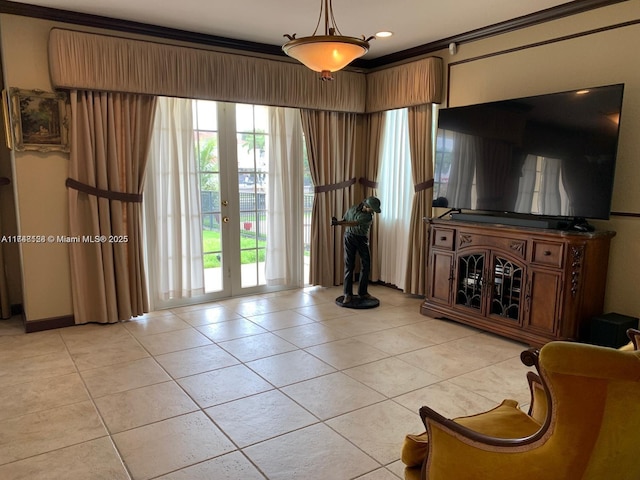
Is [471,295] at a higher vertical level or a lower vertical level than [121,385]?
higher

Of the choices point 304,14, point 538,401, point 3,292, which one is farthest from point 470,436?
point 3,292

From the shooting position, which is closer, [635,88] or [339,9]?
[635,88]

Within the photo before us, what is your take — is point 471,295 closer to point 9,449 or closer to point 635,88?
point 635,88

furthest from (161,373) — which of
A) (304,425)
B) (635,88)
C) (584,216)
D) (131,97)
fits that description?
(635,88)

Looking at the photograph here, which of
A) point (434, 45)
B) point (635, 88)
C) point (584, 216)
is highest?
point (434, 45)

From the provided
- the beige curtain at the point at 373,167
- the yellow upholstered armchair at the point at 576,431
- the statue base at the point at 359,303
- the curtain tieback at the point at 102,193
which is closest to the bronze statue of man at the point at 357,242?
the statue base at the point at 359,303

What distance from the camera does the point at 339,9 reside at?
148 inches

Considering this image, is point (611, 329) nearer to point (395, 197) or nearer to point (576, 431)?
point (576, 431)

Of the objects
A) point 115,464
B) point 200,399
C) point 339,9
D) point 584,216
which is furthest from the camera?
point 339,9

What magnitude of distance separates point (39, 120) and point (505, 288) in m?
4.14

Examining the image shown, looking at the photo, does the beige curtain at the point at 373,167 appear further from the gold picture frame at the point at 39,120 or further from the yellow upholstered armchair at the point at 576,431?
the yellow upholstered armchair at the point at 576,431

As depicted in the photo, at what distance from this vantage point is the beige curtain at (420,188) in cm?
487

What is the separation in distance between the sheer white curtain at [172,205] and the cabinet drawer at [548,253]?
3195mm

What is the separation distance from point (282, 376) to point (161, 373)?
0.86 metres
